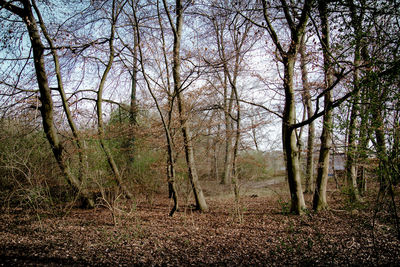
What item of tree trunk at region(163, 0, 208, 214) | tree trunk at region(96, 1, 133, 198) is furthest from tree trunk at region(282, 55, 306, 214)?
tree trunk at region(96, 1, 133, 198)

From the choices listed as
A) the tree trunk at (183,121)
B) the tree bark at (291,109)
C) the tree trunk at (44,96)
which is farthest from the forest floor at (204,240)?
the tree trunk at (183,121)

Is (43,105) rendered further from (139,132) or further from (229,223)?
(229,223)

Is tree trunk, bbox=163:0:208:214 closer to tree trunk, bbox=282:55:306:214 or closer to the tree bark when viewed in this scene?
the tree bark

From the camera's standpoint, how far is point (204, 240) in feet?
14.6

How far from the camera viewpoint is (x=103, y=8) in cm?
694

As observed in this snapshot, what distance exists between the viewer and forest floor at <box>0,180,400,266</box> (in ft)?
11.1

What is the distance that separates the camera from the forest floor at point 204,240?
11.1ft

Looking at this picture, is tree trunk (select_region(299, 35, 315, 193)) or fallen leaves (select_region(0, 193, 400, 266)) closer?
fallen leaves (select_region(0, 193, 400, 266))

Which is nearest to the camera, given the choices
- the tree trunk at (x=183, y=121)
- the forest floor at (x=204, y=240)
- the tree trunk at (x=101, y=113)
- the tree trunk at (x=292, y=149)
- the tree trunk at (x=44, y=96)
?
the forest floor at (x=204, y=240)

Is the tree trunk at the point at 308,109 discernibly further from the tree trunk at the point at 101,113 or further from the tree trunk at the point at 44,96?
the tree trunk at the point at 44,96

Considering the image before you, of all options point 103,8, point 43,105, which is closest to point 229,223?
point 43,105

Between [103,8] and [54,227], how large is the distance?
232 inches

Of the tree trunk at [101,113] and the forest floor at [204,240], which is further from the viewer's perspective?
the tree trunk at [101,113]

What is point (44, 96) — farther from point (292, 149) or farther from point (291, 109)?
point (292, 149)
